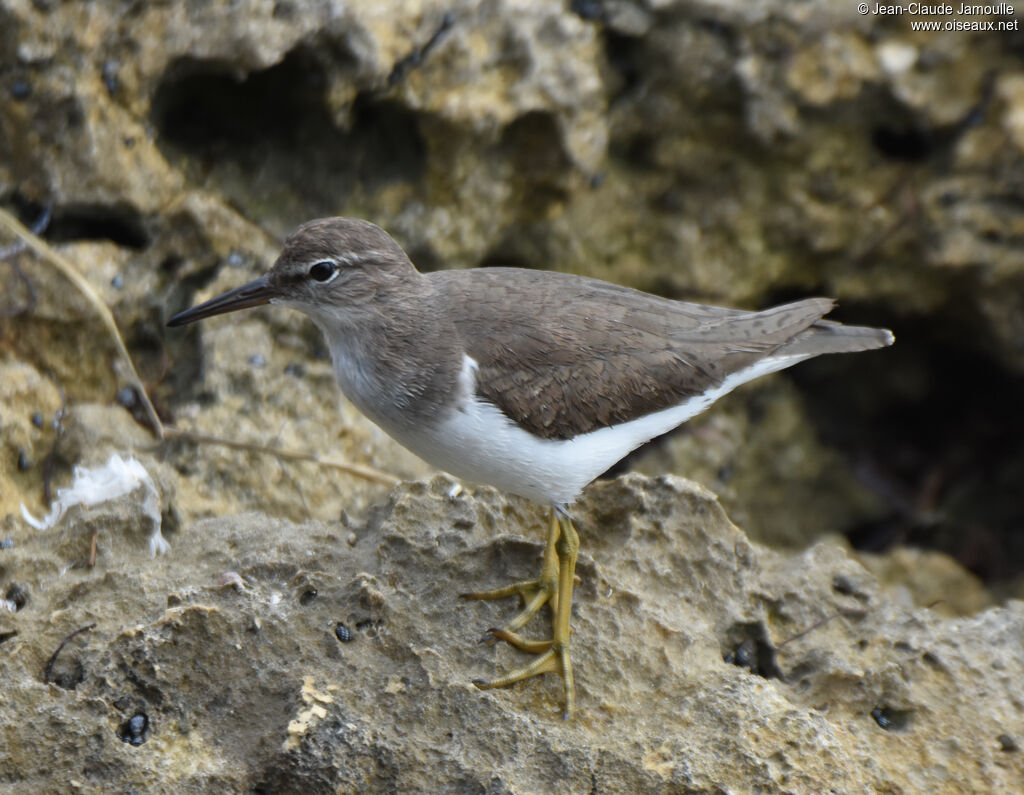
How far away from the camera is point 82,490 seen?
5.34 m

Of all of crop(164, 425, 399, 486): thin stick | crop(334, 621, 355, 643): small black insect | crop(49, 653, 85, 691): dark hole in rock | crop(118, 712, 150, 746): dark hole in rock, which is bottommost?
crop(164, 425, 399, 486): thin stick

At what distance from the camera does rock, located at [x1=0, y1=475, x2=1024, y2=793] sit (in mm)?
3867

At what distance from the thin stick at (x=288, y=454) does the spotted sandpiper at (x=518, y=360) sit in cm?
79

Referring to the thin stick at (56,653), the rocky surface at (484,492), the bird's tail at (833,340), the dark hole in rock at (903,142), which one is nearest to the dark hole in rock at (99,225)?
the rocky surface at (484,492)

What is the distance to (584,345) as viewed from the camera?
4.83 m

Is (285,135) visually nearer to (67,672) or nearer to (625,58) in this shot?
(625,58)

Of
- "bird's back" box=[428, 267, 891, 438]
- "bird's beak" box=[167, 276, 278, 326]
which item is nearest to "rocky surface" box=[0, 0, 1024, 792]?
"bird's back" box=[428, 267, 891, 438]

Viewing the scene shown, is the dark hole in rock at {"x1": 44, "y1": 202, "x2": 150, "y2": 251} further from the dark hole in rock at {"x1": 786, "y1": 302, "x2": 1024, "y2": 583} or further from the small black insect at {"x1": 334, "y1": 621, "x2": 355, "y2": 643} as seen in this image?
the dark hole in rock at {"x1": 786, "y1": 302, "x2": 1024, "y2": 583}

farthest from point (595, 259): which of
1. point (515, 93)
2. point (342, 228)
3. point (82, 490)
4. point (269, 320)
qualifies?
point (82, 490)

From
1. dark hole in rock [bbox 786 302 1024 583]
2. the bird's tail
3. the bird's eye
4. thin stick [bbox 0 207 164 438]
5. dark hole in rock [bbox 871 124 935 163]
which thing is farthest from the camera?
dark hole in rock [bbox 786 302 1024 583]

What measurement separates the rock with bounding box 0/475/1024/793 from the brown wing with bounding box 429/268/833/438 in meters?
0.54

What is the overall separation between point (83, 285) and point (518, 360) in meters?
2.68

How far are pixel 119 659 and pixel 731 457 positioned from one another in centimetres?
524

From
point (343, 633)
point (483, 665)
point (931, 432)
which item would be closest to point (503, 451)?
point (483, 665)
